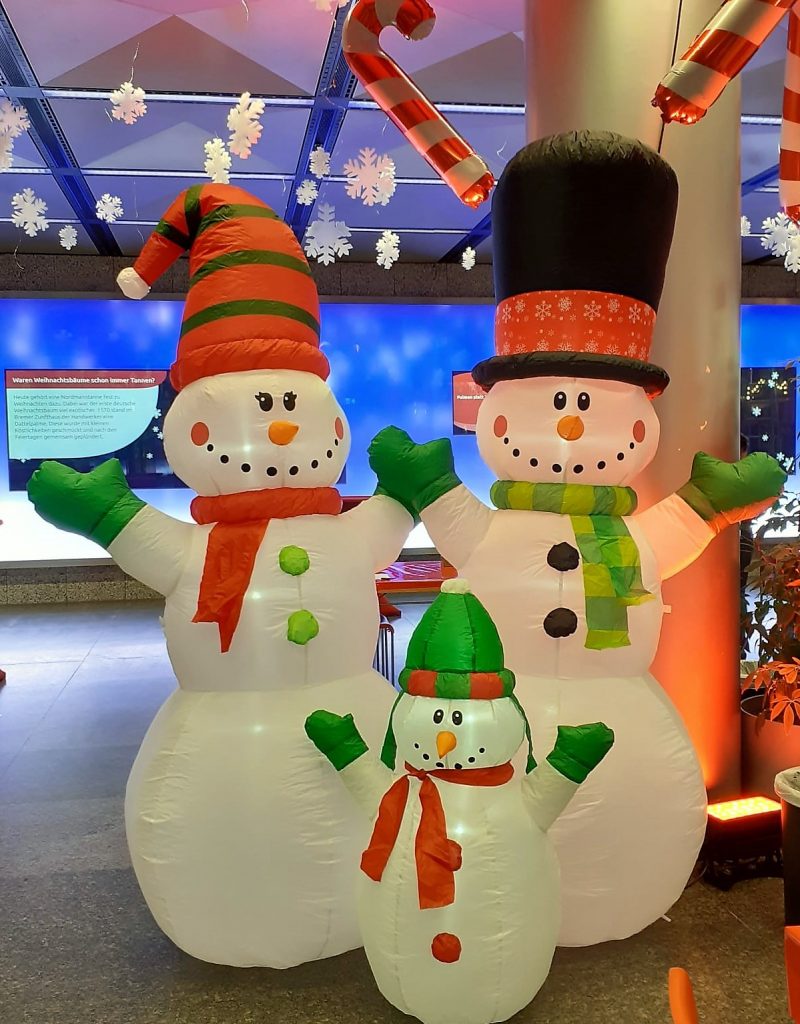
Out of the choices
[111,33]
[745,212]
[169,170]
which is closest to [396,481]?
[111,33]

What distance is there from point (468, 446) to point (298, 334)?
5.48 meters

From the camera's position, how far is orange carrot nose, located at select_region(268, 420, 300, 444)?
1.89 metres

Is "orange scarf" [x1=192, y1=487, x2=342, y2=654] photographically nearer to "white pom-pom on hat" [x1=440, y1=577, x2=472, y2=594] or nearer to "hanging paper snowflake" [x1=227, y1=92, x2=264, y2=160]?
"white pom-pom on hat" [x1=440, y1=577, x2=472, y2=594]

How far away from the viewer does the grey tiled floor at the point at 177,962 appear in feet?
6.30

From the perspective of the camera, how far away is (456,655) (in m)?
1.62

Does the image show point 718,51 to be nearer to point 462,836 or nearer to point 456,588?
point 456,588

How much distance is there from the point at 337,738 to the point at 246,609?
0.35 metres

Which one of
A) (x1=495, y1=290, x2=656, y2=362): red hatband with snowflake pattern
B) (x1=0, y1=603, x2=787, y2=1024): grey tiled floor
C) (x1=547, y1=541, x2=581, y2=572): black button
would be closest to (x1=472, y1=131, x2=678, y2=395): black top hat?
(x1=495, y1=290, x2=656, y2=362): red hatband with snowflake pattern

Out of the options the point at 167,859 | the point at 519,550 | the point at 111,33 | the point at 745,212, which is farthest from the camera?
the point at 745,212

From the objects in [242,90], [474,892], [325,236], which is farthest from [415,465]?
[242,90]

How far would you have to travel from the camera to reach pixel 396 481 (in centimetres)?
206

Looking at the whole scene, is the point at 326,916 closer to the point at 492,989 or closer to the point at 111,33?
the point at 492,989

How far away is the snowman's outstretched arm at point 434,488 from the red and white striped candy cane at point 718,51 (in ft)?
2.93

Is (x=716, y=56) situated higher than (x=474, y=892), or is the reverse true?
(x=716, y=56)
